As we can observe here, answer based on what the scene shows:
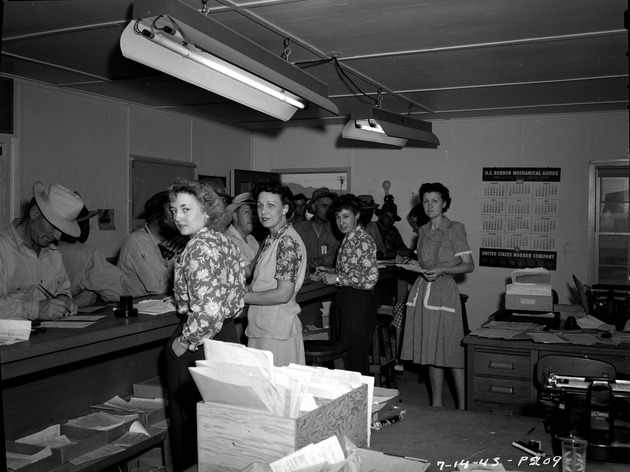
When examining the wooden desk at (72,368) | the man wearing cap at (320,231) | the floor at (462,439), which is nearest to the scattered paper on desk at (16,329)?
the wooden desk at (72,368)

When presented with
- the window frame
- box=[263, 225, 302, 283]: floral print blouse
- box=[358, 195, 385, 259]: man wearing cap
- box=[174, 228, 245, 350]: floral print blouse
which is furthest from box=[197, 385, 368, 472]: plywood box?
the window frame

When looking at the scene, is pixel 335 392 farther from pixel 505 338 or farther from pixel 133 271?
pixel 133 271

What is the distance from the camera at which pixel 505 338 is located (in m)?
3.99

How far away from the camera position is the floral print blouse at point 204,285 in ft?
9.52

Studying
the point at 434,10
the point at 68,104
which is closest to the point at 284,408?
the point at 434,10

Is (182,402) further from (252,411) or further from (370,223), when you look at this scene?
(370,223)

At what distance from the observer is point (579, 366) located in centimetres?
330

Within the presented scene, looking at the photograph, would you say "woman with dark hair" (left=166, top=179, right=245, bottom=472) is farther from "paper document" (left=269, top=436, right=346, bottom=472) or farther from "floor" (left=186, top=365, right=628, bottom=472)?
"paper document" (left=269, top=436, right=346, bottom=472)

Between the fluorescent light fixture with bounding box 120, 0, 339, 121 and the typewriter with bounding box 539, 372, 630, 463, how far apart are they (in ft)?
6.55

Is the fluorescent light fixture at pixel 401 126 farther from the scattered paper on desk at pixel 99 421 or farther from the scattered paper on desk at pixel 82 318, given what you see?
the scattered paper on desk at pixel 99 421

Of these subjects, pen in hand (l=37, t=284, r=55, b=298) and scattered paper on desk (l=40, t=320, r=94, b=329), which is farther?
pen in hand (l=37, t=284, r=55, b=298)

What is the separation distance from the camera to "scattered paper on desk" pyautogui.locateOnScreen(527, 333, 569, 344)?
3.89m

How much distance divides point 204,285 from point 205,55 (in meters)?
1.11

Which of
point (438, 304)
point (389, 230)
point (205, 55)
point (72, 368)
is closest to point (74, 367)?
point (72, 368)
